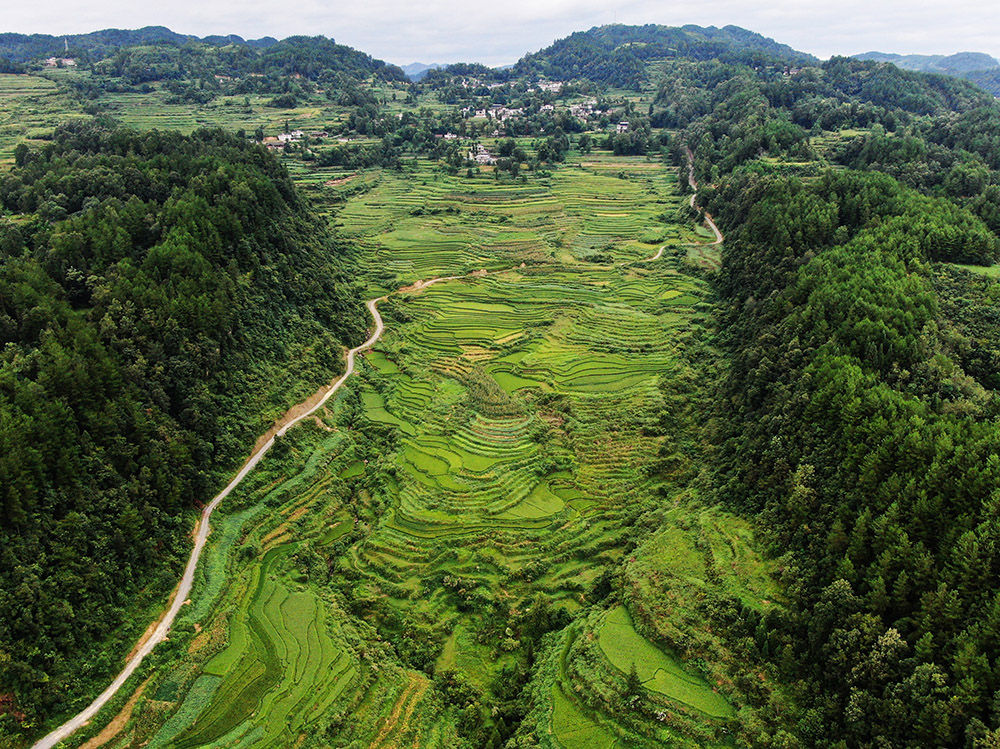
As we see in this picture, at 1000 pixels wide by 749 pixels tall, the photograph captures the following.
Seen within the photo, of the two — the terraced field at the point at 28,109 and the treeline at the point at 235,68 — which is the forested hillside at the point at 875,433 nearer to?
the terraced field at the point at 28,109

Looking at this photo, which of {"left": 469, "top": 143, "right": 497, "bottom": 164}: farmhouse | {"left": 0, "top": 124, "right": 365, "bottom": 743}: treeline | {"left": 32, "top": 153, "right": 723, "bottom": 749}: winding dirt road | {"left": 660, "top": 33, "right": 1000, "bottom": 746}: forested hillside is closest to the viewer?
{"left": 660, "top": 33, "right": 1000, "bottom": 746}: forested hillside

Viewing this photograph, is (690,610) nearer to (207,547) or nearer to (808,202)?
(207,547)

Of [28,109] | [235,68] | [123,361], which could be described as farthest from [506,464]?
[235,68]

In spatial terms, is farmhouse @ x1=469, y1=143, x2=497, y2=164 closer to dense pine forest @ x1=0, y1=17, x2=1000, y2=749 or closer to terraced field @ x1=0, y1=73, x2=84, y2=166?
dense pine forest @ x1=0, y1=17, x2=1000, y2=749

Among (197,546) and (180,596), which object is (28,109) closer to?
(197,546)

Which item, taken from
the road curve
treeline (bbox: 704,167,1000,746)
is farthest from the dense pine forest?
the road curve

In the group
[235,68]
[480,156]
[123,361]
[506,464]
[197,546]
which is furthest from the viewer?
[235,68]
